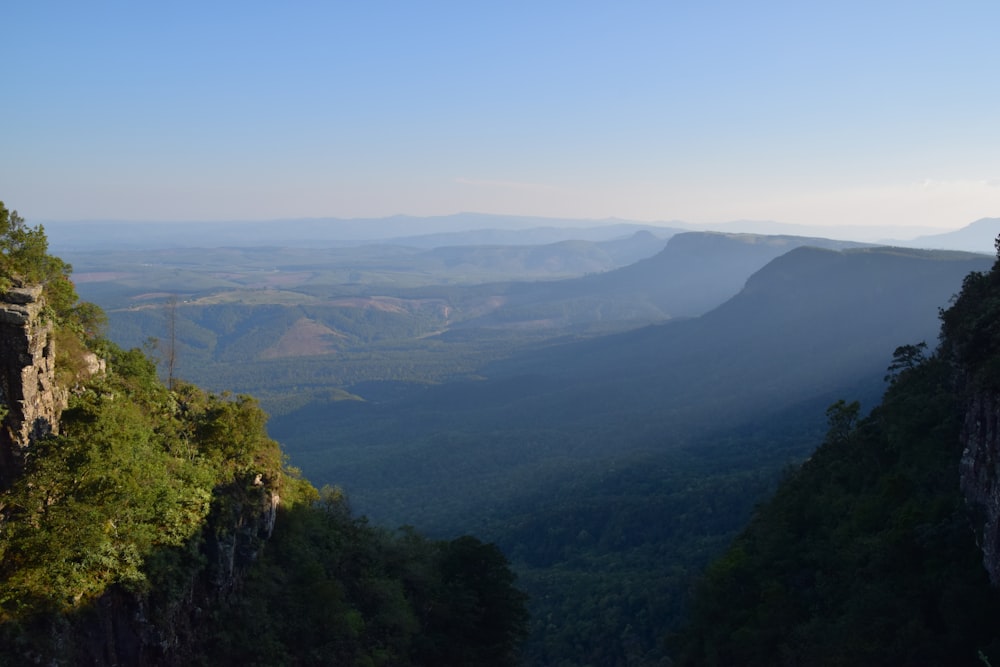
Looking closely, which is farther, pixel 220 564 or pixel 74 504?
pixel 220 564

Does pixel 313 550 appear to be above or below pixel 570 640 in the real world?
above

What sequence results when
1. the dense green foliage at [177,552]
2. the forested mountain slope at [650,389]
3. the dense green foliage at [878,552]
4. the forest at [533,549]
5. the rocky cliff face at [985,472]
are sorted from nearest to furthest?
the dense green foliage at [177,552] < the forest at [533,549] < the rocky cliff face at [985,472] < the dense green foliage at [878,552] < the forested mountain slope at [650,389]

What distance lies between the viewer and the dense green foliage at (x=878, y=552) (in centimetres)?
2019

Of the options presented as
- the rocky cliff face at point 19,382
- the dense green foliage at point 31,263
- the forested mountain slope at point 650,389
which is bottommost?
the forested mountain slope at point 650,389

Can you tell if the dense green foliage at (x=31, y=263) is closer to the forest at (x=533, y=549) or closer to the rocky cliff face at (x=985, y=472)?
the forest at (x=533, y=549)

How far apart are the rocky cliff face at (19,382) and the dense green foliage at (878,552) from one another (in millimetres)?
22294

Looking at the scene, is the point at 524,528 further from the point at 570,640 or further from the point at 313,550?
the point at 313,550

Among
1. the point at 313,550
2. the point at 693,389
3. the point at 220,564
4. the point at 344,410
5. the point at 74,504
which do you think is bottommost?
the point at 344,410

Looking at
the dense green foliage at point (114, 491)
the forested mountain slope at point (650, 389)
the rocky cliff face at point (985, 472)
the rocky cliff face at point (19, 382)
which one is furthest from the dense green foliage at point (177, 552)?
the forested mountain slope at point (650, 389)

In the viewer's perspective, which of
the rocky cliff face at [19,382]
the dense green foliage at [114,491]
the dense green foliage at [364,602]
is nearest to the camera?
the dense green foliage at [114,491]

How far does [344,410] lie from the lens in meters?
141

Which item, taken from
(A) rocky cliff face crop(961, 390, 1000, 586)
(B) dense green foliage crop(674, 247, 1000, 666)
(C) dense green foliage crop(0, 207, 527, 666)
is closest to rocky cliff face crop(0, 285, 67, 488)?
(C) dense green foliage crop(0, 207, 527, 666)

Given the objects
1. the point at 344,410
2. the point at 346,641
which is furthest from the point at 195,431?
the point at 344,410

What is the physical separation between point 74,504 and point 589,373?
133m
